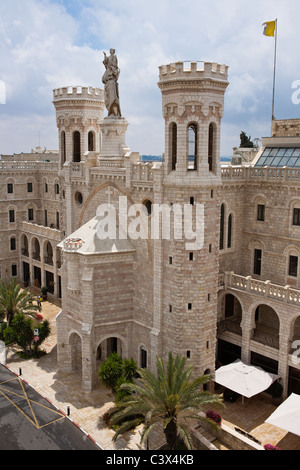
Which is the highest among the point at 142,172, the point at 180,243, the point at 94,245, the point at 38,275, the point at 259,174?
the point at 142,172

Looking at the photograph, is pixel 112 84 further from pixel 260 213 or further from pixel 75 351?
pixel 75 351

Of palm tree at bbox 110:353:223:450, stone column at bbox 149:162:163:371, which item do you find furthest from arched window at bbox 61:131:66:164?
palm tree at bbox 110:353:223:450

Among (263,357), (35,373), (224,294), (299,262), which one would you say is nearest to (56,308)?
(35,373)

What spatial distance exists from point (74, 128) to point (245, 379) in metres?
24.9

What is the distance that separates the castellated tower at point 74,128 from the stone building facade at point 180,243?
0.10 meters

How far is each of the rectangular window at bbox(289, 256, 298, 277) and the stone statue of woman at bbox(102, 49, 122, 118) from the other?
57.2ft

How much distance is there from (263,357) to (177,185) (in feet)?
47.3

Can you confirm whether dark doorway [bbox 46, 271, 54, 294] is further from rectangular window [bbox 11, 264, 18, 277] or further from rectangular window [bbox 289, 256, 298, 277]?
rectangular window [bbox 289, 256, 298, 277]

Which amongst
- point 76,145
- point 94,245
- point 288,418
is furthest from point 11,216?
point 288,418

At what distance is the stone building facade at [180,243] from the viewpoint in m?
26.7

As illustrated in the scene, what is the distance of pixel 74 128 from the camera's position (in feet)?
126

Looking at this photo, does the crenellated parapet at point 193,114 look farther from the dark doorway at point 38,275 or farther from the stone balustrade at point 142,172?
the dark doorway at point 38,275
